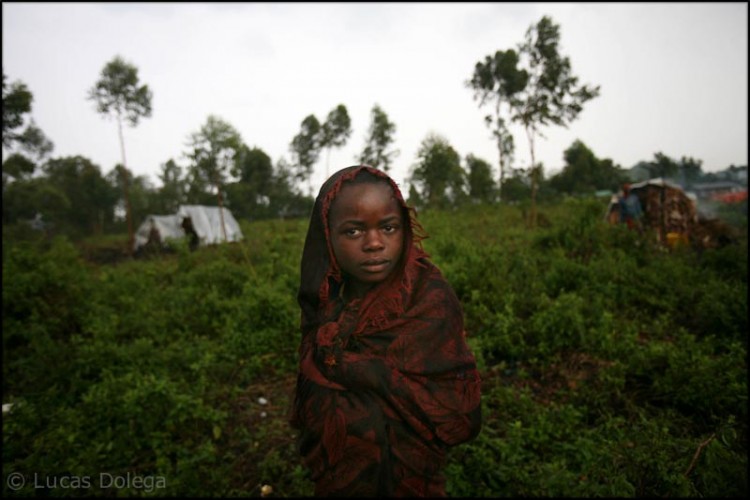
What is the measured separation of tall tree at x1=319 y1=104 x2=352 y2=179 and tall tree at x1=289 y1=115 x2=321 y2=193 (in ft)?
2.74

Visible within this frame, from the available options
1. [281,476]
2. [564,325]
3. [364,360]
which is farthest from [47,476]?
A: [564,325]

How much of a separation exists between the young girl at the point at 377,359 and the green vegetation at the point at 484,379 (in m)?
1.56

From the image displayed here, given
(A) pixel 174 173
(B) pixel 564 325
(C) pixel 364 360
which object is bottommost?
(B) pixel 564 325

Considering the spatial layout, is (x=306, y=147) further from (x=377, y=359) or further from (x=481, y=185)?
(x=377, y=359)

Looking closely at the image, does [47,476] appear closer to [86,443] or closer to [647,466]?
[86,443]

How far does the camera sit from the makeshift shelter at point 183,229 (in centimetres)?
1614

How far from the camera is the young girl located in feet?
4.19

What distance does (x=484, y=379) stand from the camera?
368 centimetres

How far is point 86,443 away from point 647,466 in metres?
4.21

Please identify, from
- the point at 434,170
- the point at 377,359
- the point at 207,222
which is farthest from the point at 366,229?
the point at 207,222

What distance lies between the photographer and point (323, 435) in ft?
4.30
